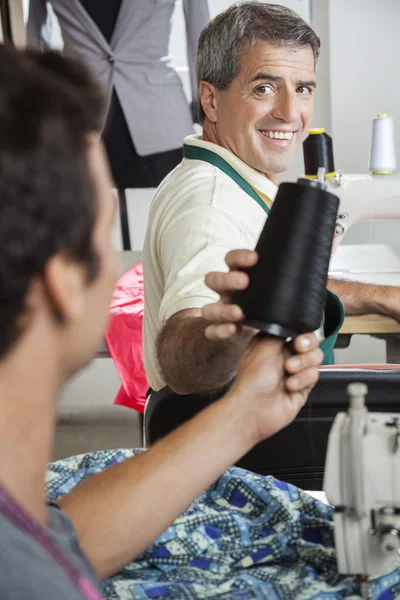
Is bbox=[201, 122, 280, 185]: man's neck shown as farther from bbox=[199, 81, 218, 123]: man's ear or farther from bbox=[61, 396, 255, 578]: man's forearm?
bbox=[61, 396, 255, 578]: man's forearm

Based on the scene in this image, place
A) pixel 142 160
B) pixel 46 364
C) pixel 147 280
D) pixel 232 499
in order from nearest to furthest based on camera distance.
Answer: pixel 46 364
pixel 232 499
pixel 147 280
pixel 142 160

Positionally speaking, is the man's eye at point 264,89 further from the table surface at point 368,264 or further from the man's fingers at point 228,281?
the man's fingers at point 228,281

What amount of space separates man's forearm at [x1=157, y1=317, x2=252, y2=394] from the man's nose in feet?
2.54

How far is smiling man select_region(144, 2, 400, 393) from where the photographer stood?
1.54m

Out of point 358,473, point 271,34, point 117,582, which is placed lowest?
point 117,582

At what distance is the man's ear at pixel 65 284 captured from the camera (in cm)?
71

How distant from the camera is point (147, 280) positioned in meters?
1.91

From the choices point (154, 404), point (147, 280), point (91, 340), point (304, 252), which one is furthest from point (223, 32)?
point (91, 340)

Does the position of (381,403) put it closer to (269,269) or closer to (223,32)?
(269,269)

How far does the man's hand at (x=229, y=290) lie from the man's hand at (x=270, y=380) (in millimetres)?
40

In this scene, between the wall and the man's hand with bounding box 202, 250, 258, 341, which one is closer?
the man's hand with bounding box 202, 250, 258, 341

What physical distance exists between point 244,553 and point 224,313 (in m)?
0.32

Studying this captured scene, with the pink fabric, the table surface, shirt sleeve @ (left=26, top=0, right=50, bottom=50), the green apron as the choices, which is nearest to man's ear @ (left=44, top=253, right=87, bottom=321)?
the green apron

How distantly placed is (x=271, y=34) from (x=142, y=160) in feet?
8.14
